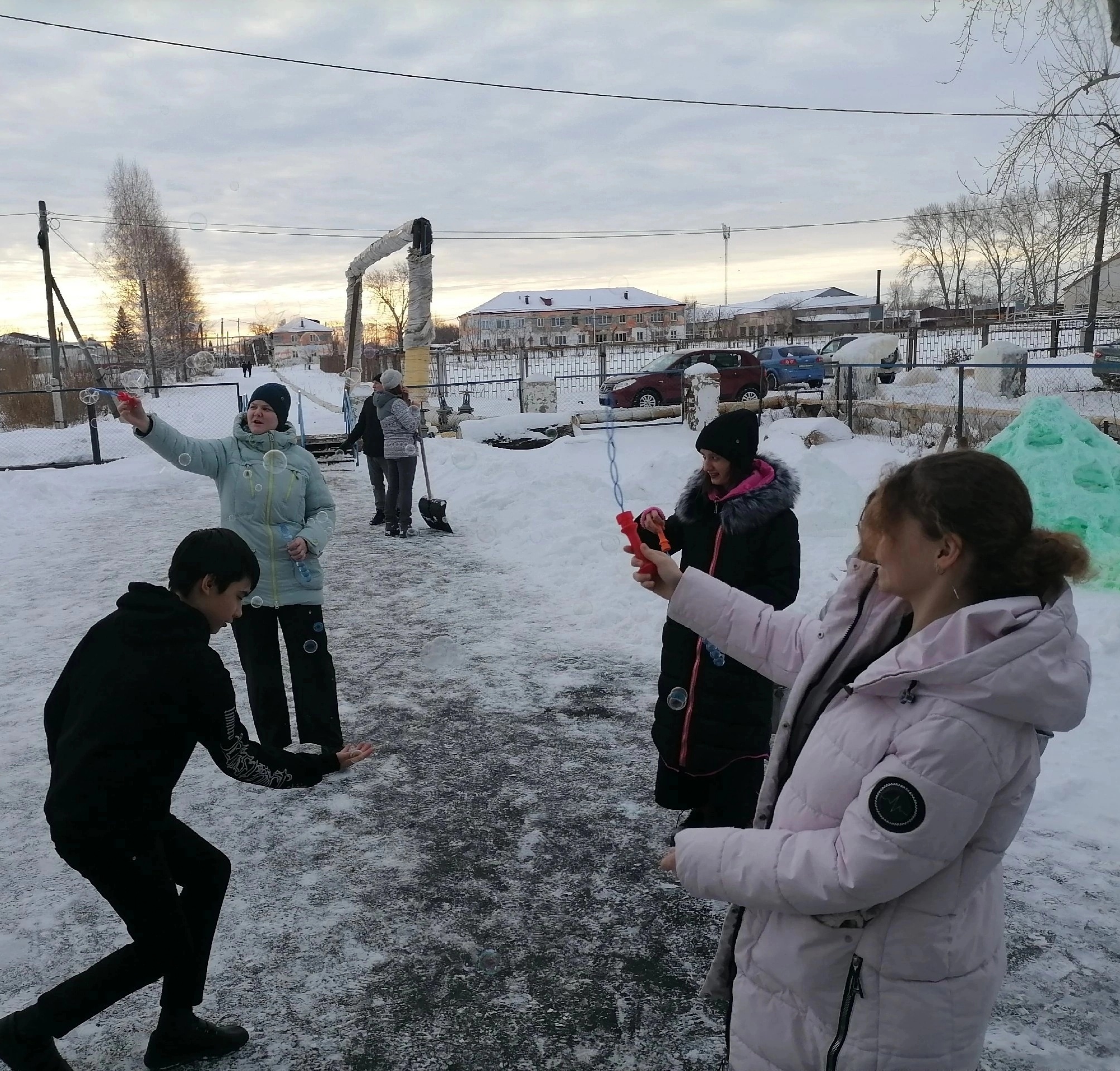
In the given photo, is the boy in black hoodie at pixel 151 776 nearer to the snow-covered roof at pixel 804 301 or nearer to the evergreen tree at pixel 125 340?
the evergreen tree at pixel 125 340

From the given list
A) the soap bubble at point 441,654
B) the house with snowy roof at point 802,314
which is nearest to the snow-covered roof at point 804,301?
the house with snowy roof at point 802,314

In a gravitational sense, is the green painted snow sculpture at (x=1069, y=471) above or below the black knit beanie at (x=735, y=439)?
below

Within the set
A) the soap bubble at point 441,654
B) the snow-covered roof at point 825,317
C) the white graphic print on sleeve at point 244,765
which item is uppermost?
the snow-covered roof at point 825,317

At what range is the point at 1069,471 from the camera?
7.96 meters

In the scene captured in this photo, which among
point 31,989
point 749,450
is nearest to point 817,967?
point 749,450

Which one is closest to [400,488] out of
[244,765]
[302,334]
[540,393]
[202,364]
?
[244,765]

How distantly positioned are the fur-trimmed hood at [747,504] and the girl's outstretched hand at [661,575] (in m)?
1.23

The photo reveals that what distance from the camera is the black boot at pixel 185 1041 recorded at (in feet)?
8.80

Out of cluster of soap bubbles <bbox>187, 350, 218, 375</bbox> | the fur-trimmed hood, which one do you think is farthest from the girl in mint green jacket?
cluster of soap bubbles <bbox>187, 350, 218, 375</bbox>

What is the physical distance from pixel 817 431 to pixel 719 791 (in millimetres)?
12523

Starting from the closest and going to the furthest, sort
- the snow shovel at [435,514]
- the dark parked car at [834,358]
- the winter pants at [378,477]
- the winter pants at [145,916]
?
the winter pants at [145,916] < the snow shovel at [435,514] < the winter pants at [378,477] < the dark parked car at [834,358]

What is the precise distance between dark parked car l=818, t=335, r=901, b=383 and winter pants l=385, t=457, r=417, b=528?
370 inches

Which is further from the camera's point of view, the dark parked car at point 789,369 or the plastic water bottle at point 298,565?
the dark parked car at point 789,369

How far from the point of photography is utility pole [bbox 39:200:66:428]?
26594 mm
